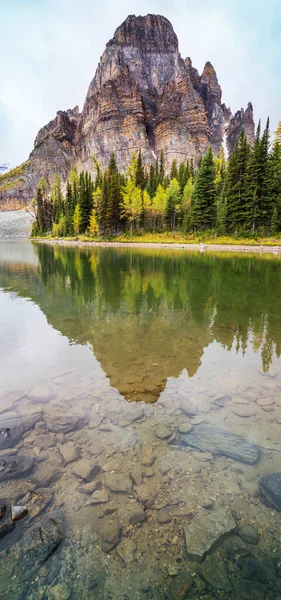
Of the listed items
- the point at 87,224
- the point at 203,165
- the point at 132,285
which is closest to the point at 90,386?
the point at 132,285

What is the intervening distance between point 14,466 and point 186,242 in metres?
52.6

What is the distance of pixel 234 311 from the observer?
1270cm

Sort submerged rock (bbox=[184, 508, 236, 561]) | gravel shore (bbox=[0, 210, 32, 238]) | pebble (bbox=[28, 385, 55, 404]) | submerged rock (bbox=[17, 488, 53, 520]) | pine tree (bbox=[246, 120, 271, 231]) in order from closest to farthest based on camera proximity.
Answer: submerged rock (bbox=[184, 508, 236, 561])
submerged rock (bbox=[17, 488, 53, 520])
pebble (bbox=[28, 385, 55, 404])
pine tree (bbox=[246, 120, 271, 231])
gravel shore (bbox=[0, 210, 32, 238])

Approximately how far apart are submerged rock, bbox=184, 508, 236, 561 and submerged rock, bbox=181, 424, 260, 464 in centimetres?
98

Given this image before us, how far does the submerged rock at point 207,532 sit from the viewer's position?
2936mm

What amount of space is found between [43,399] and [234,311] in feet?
30.8

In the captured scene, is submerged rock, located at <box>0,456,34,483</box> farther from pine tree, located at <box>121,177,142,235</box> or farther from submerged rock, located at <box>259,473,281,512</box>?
pine tree, located at <box>121,177,142,235</box>

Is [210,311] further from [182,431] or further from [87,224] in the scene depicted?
[87,224]

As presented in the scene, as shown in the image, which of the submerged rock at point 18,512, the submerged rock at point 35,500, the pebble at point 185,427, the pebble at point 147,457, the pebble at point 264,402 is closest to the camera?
the submerged rock at point 18,512

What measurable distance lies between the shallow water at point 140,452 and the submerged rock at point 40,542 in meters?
0.02

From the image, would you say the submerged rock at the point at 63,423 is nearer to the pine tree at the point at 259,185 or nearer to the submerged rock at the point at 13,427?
the submerged rock at the point at 13,427

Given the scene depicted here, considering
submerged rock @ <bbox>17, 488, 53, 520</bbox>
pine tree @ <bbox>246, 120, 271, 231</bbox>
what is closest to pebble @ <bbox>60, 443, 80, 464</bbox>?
submerged rock @ <bbox>17, 488, 53, 520</bbox>

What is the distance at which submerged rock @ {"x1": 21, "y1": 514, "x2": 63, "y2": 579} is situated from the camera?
9.15ft

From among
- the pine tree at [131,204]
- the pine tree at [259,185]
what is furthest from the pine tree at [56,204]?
the pine tree at [259,185]
